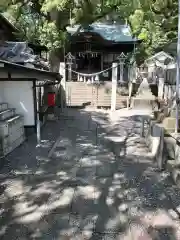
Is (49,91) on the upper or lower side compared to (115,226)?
upper

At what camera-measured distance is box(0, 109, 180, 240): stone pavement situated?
192 inches

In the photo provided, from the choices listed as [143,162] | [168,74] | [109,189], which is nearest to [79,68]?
[168,74]

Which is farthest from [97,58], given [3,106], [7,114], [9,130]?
[9,130]

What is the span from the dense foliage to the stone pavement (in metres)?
9.41

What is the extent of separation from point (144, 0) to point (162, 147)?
423 inches

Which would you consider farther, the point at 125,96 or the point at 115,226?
the point at 125,96

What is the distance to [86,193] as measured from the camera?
20.6ft

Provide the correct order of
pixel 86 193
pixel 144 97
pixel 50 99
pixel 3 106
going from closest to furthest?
1. pixel 86 193
2. pixel 3 106
3. pixel 144 97
4. pixel 50 99

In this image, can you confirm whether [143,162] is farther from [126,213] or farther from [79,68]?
[79,68]

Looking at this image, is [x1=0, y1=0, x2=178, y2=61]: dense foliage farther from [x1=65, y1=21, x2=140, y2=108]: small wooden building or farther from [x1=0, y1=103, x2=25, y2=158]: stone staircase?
[x1=0, y1=103, x2=25, y2=158]: stone staircase

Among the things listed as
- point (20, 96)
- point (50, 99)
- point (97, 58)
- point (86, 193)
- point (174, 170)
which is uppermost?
point (97, 58)

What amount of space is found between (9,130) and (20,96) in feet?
7.76

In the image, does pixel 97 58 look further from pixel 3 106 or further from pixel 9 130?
pixel 9 130

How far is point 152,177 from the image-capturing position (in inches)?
287
